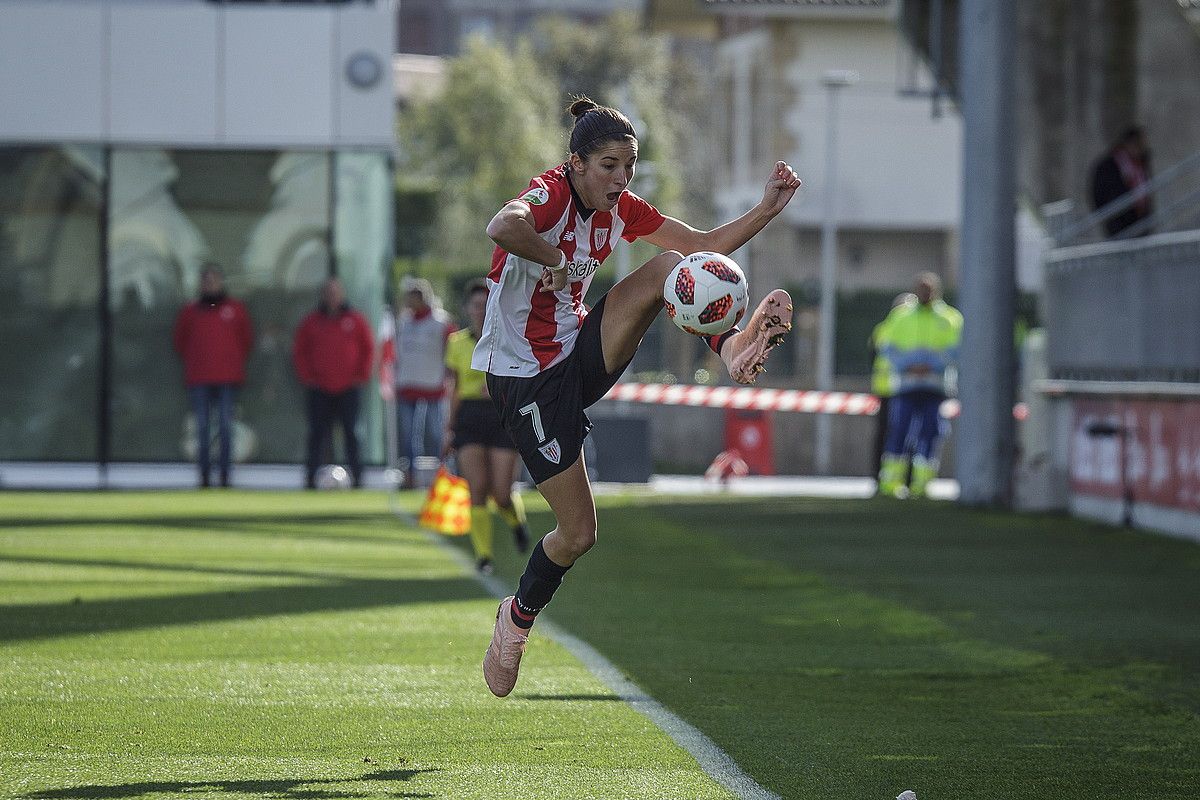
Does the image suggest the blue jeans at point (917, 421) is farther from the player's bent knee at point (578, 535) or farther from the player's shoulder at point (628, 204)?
the player's bent knee at point (578, 535)

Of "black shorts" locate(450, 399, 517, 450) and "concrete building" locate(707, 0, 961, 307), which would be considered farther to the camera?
"concrete building" locate(707, 0, 961, 307)

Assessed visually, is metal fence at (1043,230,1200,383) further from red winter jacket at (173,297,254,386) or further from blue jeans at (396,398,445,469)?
red winter jacket at (173,297,254,386)

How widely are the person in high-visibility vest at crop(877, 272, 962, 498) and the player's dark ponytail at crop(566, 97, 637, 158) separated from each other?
13267mm

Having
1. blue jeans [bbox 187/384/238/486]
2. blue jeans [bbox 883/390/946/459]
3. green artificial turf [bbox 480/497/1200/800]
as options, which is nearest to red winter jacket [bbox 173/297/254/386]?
blue jeans [bbox 187/384/238/486]

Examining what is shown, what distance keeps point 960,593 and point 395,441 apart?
1113 cm

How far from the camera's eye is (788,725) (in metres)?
6.77

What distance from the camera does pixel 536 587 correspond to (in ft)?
22.4

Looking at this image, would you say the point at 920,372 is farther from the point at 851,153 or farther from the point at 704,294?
the point at 851,153

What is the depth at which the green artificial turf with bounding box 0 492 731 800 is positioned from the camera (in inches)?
223

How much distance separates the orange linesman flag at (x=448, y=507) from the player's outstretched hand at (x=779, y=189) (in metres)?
8.36

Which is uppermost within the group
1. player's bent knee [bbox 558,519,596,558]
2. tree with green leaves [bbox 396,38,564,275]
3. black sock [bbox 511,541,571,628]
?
tree with green leaves [bbox 396,38,564,275]

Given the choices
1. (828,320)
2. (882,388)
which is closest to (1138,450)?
(882,388)

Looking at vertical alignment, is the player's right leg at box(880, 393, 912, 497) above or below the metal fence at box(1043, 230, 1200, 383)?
below

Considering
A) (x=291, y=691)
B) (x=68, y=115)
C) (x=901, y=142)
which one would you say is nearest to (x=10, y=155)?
(x=68, y=115)
